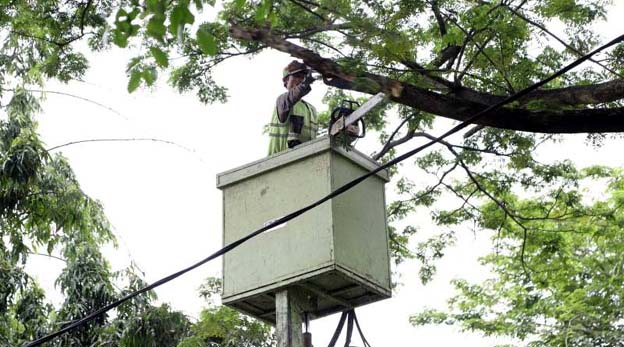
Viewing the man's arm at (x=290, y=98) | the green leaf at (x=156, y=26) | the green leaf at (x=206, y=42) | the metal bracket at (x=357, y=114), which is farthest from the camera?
the man's arm at (x=290, y=98)

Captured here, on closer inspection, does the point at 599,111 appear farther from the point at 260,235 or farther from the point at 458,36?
the point at 260,235

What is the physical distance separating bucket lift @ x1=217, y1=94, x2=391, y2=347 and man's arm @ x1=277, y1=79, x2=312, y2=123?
16.2 inches

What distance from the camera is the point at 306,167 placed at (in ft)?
23.8

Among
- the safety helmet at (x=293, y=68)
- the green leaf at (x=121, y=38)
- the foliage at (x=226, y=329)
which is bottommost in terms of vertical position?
the green leaf at (x=121, y=38)

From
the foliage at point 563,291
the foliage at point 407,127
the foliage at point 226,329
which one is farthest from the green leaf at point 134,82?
the foliage at point 563,291

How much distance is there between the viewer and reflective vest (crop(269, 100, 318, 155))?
25.2ft

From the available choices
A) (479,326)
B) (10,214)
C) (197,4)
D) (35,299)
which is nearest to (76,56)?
(10,214)

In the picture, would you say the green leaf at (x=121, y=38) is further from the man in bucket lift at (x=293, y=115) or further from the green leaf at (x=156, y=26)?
the man in bucket lift at (x=293, y=115)

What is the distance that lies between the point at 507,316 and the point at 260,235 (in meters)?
9.37

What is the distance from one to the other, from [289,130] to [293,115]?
0.33 ft

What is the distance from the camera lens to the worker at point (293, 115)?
7.68 m

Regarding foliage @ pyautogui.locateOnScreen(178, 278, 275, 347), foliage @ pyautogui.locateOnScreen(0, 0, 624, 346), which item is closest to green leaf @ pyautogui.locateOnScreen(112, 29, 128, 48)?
foliage @ pyautogui.locateOnScreen(0, 0, 624, 346)

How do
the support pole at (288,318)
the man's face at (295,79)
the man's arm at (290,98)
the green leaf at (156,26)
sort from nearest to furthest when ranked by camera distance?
the green leaf at (156,26) < the support pole at (288,318) < the man's arm at (290,98) < the man's face at (295,79)

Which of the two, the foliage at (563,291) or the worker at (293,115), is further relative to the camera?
the foliage at (563,291)
